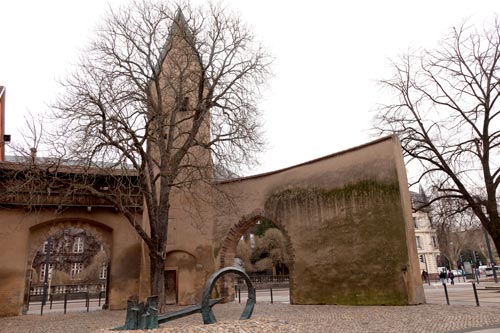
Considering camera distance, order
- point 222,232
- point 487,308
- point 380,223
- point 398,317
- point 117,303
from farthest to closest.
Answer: point 222,232
point 117,303
point 380,223
point 487,308
point 398,317

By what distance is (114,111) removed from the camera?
12.2 m

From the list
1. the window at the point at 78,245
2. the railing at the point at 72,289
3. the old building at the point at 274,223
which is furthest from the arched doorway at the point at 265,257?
the window at the point at 78,245

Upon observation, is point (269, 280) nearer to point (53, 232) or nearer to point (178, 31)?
point (53, 232)

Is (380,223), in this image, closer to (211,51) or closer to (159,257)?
(159,257)

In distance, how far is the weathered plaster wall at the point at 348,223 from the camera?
1262 cm

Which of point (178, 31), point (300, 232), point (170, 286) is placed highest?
point (178, 31)

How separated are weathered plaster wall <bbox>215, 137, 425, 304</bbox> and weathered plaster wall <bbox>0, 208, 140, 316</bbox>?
4.39 meters

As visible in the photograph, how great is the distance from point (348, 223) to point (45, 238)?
13.0 meters

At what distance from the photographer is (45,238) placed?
1645cm

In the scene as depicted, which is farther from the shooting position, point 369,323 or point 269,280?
point 269,280

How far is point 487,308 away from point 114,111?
12636 mm

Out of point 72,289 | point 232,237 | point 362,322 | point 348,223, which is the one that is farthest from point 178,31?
point 72,289

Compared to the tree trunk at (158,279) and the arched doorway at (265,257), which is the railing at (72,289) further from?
the tree trunk at (158,279)

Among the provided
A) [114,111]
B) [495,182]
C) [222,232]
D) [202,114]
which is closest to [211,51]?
[202,114]
